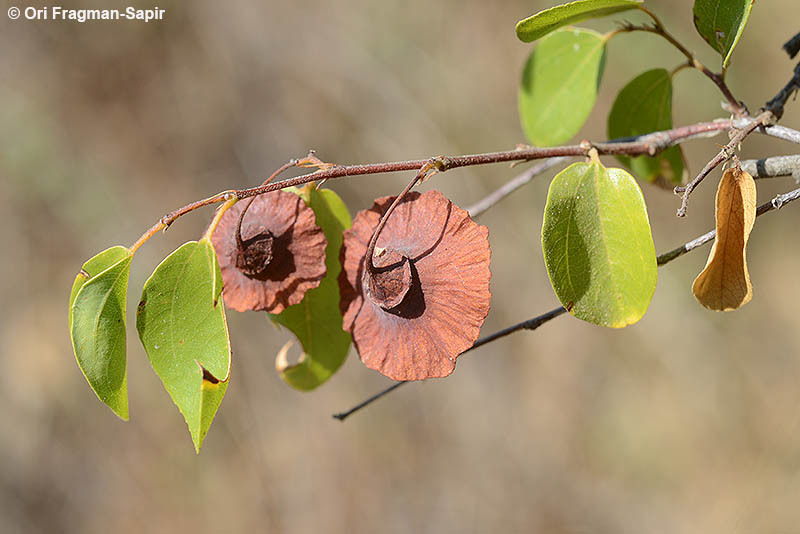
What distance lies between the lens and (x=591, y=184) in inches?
36.8

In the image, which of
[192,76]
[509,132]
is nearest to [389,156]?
[509,132]

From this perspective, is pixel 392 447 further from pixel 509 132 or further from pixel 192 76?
pixel 192 76

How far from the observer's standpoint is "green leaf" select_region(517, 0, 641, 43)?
960 millimetres

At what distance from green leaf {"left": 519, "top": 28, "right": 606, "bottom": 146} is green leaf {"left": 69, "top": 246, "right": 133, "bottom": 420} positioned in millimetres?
990

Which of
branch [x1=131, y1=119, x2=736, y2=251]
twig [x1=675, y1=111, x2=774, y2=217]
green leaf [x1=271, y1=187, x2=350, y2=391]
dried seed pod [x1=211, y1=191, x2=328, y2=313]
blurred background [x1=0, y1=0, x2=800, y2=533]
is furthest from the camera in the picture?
blurred background [x1=0, y1=0, x2=800, y2=533]

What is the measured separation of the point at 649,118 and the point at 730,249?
674mm

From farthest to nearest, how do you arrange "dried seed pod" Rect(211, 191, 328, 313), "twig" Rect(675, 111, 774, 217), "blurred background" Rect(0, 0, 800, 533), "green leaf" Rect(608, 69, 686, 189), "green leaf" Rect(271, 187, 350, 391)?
"blurred background" Rect(0, 0, 800, 533) < "green leaf" Rect(608, 69, 686, 189) < "green leaf" Rect(271, 187, 350, 391) < "dried seed pod" Rect(211, 191, 328, 313) < "twig" Rect(675, 111, 774, 217)

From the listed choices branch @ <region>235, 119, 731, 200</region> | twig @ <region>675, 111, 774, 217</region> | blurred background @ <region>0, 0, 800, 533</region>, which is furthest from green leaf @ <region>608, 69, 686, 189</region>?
blurred background @ <region>0, 0, 800, 533</region>

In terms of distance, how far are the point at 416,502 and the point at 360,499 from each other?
0.36m

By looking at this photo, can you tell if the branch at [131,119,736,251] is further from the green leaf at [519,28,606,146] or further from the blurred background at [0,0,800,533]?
the blurred background at [0,0,800,533]

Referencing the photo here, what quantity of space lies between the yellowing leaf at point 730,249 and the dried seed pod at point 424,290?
29 cm

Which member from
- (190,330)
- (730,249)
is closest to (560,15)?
(730,249)

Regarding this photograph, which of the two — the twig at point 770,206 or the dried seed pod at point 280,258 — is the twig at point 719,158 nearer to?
the twig at point 770,206

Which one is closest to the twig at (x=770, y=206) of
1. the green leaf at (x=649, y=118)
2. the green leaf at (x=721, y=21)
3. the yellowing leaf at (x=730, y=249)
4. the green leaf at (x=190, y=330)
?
the yellowing leaf at (x=730, y=249)
